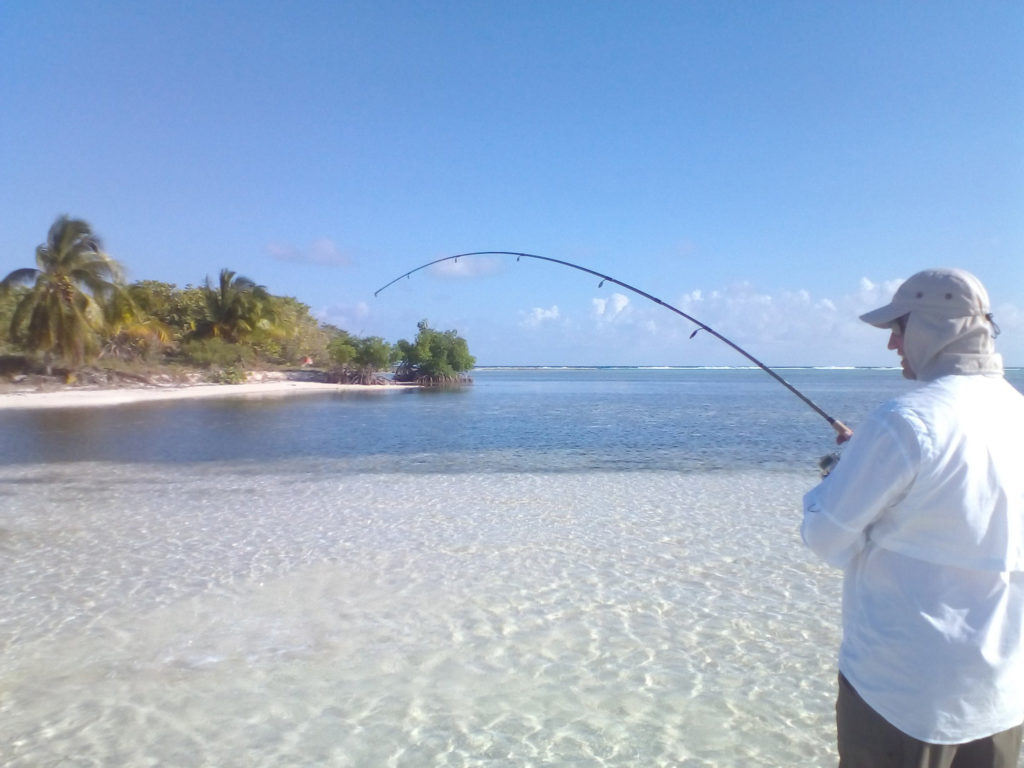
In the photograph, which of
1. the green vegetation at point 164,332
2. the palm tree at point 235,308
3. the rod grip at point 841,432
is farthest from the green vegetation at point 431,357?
the rod grip at point 841,432

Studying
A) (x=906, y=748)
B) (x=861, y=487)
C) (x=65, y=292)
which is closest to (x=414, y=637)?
(x=906, y=748)

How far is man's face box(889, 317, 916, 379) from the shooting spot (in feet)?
6.77

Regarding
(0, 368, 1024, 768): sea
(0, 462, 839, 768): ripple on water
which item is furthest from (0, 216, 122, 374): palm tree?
(0, 462, 839, 768): ripple on water

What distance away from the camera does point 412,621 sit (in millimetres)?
5777

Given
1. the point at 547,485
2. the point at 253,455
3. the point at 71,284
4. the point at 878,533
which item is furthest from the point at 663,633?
the point at 71,284

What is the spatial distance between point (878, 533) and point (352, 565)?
6.10m

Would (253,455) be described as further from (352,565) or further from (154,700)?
(154,700)

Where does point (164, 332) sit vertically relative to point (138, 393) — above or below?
above

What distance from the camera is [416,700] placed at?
14.6 ft

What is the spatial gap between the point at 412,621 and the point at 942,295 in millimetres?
4649

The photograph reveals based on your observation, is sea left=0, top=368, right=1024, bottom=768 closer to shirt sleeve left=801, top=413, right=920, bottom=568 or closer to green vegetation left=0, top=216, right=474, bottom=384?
shirt sleeve left=801, top=413, right=920, bottom=568

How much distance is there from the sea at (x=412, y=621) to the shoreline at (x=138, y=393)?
18588mm

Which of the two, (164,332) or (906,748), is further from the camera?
(164,332)

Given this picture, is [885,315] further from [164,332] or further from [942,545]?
[164,332]
